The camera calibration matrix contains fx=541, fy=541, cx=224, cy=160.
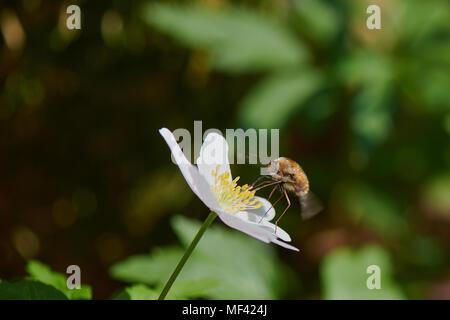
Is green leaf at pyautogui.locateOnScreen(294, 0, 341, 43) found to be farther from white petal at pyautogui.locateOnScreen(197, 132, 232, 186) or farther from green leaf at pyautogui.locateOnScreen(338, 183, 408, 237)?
white petal at pyautogui.locateOnScreen(197, 132, 232, 186)

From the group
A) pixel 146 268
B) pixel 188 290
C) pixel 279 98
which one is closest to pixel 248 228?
pixel 188 290

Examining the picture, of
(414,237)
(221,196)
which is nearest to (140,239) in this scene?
(414,237)

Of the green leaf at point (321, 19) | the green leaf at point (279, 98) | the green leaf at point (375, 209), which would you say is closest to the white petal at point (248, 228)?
the green leaf at point (279, 98)

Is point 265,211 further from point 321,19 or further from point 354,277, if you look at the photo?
point 321,19

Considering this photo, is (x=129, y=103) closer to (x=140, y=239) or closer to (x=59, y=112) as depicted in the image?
(x=59, y=112)

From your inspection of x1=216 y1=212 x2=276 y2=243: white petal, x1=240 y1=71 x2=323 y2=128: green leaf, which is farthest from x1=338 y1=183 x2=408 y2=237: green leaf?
x1=216 y1=212 x2=276 y2=243: white petal
